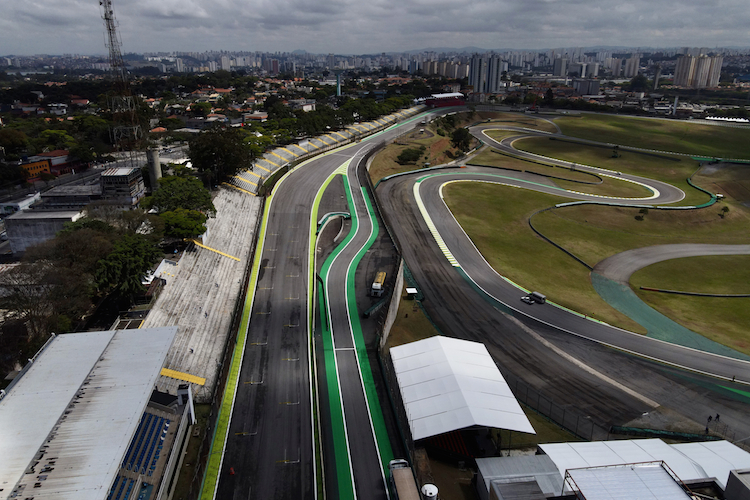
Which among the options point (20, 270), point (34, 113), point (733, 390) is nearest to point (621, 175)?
point (733, 390)

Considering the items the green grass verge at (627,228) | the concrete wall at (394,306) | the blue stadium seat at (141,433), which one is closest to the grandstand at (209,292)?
the blue stadium seat at (141,433)

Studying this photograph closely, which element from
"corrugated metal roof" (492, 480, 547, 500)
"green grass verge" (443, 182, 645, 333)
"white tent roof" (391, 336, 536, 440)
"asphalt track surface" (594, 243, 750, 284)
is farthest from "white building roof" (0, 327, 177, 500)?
"asphalt track surface" (594, 243, 750, 284)

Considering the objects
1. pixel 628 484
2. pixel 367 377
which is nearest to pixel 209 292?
pixel 367 377

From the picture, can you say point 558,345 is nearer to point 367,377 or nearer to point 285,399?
point 367,377

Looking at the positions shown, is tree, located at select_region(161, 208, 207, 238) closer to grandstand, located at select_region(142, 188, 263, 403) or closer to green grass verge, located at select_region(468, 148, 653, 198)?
grandstand, located at select_region(142, 188, 263, 403)

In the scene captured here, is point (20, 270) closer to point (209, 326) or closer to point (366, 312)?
point (209, 326)

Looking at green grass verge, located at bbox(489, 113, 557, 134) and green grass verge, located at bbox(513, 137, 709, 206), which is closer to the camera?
green grass verge, located at bbox(513, 137, 709, 206)
